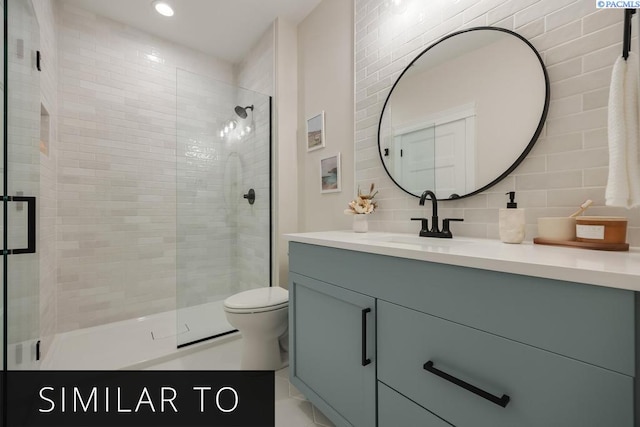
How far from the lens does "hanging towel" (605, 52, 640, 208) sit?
0.77m

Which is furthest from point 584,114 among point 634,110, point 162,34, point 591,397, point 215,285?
point 162,34

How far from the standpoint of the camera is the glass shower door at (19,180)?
1052 mm

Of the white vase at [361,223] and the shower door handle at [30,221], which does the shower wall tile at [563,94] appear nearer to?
the white vase at [361,223]

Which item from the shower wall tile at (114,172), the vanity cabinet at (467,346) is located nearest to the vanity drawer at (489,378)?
the vanity cabinet at (467,346)

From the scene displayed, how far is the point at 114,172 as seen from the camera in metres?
2.49

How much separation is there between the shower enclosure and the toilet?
1.09 feet

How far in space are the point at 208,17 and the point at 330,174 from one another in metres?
1.78

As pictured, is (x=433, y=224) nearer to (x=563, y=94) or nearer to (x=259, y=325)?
(x=563, y=94)

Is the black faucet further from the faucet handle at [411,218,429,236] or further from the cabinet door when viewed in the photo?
the cabinet door

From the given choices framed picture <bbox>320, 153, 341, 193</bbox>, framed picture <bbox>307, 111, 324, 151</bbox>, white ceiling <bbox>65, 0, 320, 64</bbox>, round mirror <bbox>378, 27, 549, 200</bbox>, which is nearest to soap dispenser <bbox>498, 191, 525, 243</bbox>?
round mirror <bbox>378, 27, 549, 200</bbox>

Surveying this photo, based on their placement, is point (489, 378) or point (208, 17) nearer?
point (489, 378)

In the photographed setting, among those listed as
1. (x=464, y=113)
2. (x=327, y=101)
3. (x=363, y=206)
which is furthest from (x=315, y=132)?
(x=464, y=113)

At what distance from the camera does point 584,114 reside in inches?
38.4

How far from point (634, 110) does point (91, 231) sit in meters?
3.33
